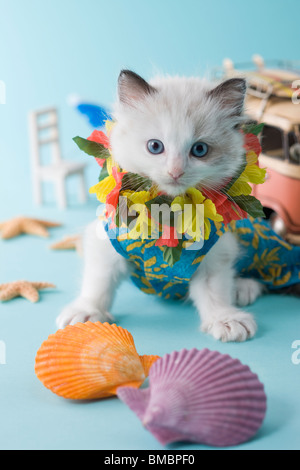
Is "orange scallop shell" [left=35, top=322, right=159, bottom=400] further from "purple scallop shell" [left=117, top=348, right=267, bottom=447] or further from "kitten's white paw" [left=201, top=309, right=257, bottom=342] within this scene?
"kitten's white paw" [left=201, top=309, right=257, bottom=342]

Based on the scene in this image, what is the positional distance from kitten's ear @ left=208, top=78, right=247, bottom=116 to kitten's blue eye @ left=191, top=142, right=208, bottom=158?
0.12m

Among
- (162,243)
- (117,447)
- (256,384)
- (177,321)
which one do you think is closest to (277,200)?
(177,321)

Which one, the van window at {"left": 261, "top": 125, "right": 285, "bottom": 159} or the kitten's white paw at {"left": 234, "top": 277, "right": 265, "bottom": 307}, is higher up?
the van window at {"left": 261, "top": 125, "right": 285, "bottom": 159}

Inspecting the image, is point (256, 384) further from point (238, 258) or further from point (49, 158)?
point (49, 158)

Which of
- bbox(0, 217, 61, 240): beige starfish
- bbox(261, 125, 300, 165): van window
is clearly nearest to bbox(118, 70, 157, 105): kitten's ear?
bbox(261, 125, 300, 165): van window

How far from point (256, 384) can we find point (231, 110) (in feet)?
2.05

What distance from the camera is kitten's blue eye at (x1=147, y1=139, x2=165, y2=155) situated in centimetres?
133

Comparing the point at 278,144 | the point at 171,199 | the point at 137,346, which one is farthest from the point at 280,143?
the point at 137,346

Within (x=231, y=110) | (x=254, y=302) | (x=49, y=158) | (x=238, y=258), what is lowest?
(x=49, y=158)

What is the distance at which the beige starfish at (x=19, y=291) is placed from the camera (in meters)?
1.81

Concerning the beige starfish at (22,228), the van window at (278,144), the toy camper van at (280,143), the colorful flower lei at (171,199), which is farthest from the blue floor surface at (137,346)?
the van window at (278,144)

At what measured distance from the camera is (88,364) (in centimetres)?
124

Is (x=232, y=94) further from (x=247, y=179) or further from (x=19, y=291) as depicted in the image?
(x=19, y=291)

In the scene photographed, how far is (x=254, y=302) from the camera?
1809 millimetres
